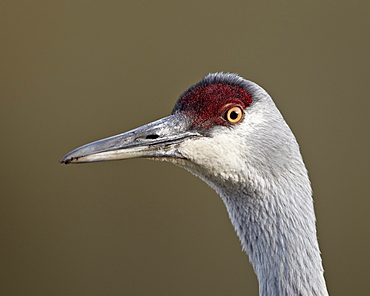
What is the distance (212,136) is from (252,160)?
4.5 inches

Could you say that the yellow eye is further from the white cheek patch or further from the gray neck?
the gray neck

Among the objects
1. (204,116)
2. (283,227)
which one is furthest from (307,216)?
(204,116)

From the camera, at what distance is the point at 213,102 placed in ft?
3.94

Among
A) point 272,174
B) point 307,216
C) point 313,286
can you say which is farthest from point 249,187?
point 313,286

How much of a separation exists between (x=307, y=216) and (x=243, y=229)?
6.5 inches

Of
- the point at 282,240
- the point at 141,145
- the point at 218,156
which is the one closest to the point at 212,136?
the point at 218,156

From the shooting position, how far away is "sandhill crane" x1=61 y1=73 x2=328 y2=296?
45.6 inches

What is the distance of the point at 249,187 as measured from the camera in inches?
46.3

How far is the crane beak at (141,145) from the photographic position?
3.78ft

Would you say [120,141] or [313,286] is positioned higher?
[120,141]

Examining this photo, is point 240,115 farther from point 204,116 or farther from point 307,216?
point 307,216

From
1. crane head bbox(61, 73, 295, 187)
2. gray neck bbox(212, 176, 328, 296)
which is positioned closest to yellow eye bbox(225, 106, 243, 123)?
crane head bbox(61, 73, 295, 187)

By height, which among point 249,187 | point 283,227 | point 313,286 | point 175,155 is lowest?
point 313,286

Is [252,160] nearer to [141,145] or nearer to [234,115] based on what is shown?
[234,115]
